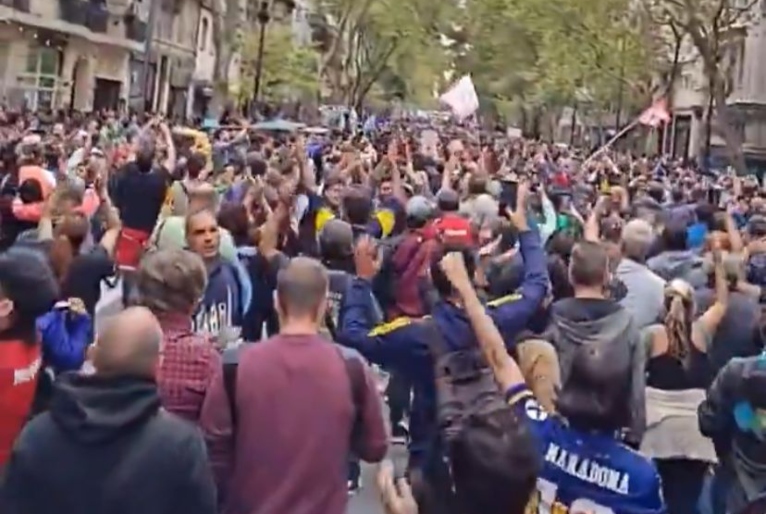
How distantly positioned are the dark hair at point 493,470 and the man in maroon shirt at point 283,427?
49.1 inches

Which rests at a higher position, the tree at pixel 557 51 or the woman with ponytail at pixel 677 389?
the tree at pixel 557 51

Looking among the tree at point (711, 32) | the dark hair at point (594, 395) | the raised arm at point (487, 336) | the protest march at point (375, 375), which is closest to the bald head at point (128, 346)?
the protest march at point (375, 375)

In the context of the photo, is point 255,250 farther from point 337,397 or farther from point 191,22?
point 191,22

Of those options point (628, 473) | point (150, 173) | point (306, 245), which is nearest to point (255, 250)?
point (306, 245)

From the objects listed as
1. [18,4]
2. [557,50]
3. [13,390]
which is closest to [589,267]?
[13,390]

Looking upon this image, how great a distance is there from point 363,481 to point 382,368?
278 centimetres

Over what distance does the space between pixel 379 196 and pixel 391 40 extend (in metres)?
54.1

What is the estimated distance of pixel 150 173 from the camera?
459 inches

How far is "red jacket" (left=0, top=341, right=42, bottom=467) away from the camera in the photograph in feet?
17.4

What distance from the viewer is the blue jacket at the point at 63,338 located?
568cm

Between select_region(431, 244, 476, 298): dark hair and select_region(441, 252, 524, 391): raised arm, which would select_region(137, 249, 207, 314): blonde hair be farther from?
select_region(431, 244, 476, 298): dark hair

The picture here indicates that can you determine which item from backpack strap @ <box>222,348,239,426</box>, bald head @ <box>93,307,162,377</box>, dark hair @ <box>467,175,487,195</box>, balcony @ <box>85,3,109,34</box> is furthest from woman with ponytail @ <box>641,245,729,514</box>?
balcony @ <box>85,3,109,34</box>

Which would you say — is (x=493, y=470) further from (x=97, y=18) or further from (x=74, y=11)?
(x=97, y=18)

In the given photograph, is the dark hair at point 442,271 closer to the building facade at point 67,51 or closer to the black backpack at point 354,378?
the black backpack at point 354,378
